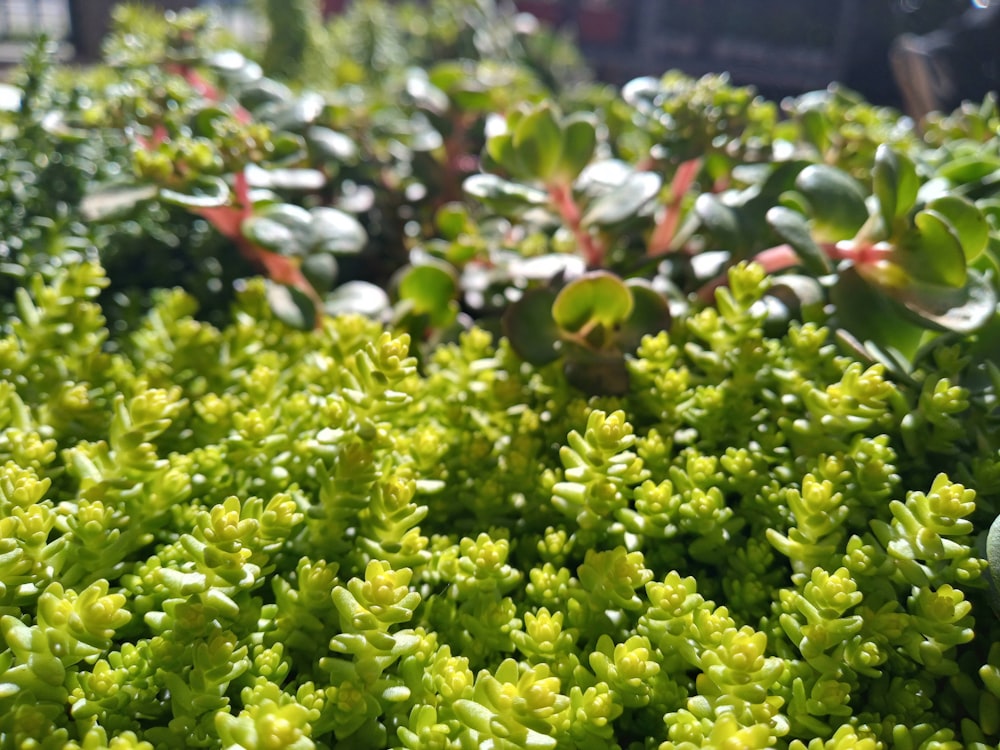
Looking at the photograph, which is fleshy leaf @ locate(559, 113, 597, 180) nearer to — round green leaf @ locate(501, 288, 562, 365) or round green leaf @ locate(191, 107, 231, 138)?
round green leaf @ locate(501, 288, 562, 365)

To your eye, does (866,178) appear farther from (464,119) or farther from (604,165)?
(464,119)

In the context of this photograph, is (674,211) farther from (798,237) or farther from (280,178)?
(280,178)

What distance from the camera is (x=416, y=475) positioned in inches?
28.2

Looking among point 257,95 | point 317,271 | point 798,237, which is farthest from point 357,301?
point 798,237

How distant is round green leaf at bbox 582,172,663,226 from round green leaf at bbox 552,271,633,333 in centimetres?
12

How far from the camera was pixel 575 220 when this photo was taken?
3.26ft

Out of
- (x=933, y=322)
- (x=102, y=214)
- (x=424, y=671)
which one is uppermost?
(x=933, y=322)

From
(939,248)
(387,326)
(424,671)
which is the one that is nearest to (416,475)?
(424,671)

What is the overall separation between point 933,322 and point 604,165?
0.45 metres

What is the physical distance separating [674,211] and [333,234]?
447 mm

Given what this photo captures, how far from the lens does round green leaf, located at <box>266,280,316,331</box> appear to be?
3.03ft

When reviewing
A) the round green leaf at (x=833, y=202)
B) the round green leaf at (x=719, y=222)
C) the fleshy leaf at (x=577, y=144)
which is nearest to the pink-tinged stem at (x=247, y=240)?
the fleshy leaf at (x=577, y=144)

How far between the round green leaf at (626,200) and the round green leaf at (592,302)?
12cm

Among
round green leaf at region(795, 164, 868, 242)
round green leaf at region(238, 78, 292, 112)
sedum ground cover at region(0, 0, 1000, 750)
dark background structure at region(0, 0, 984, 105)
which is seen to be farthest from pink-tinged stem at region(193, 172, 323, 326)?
dark background structure at region(0, 0, 984, 105)
